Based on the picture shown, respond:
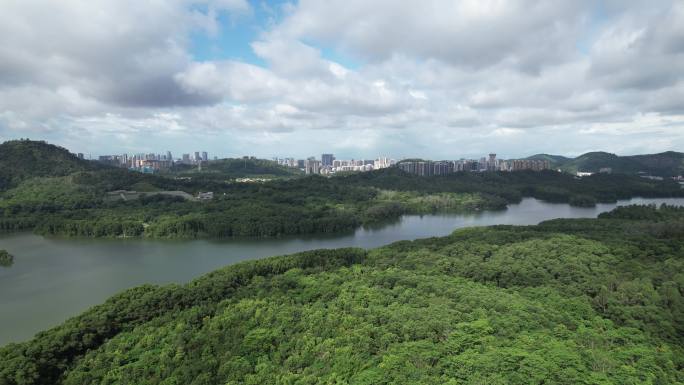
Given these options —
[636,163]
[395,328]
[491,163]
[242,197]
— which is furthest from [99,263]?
[636,163]

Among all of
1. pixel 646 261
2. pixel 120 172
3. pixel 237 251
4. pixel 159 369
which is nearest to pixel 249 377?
pixel 159 369

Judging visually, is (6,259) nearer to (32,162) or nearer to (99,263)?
(99,263)

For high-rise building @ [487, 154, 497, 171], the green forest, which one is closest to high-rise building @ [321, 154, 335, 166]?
high-rise building @ [487, 154, 497, 171]

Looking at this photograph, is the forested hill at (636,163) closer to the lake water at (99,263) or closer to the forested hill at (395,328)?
the lake water at (99,263)

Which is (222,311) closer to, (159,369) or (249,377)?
(159,369)

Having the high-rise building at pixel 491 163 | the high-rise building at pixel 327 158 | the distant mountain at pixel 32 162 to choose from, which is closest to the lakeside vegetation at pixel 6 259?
the distant mountain at pixel 32 162

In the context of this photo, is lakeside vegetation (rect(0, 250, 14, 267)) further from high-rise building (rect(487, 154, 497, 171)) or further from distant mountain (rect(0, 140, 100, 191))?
high-rise building (rect(487, 154, 497, 171))
